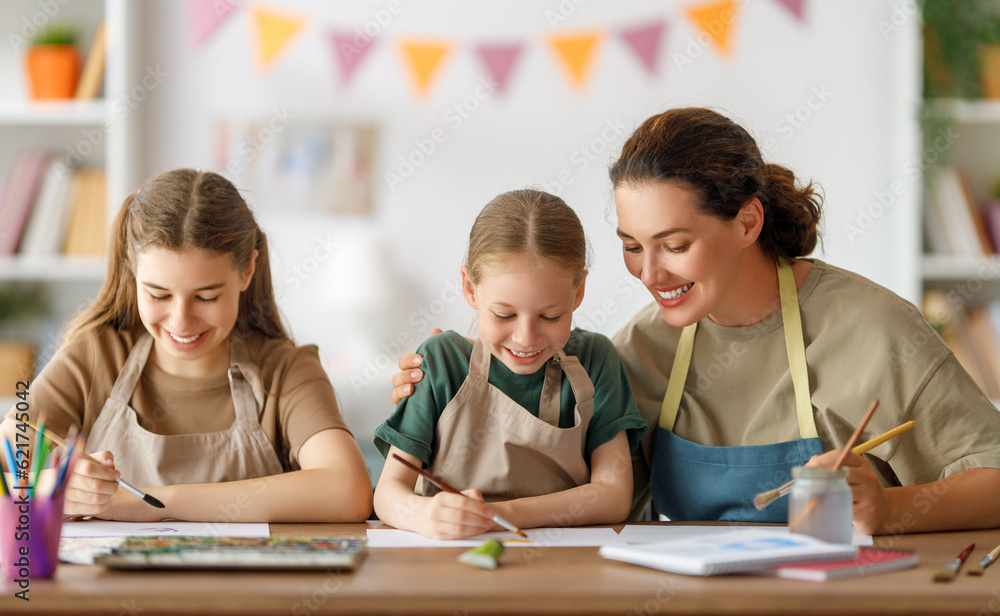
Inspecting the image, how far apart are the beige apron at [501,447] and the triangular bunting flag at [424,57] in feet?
5.40

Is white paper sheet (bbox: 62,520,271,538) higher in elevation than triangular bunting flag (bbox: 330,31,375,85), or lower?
lower

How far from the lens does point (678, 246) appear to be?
137 centimetres

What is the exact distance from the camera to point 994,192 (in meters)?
2.66

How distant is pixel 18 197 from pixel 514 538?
2086mm

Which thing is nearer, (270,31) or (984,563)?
(984,563)

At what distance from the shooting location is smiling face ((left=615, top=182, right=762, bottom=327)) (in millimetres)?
1361

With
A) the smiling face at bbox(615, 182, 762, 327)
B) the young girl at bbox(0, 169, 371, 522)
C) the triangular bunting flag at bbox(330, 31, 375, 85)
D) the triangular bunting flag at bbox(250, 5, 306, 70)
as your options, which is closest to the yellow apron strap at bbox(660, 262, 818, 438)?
the smiling face at bbox(615, 182, 762, 327)

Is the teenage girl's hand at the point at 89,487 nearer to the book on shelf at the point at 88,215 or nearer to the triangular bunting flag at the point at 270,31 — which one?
the book on shelf at the point at 88,215

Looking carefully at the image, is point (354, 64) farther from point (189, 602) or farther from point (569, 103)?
point (189, 602)

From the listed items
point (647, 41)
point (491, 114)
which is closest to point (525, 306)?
point (491, 114)

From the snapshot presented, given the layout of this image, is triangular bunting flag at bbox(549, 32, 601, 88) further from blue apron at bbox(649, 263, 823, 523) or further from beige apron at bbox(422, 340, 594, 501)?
beige apron at bbox(422, 340, 594, 501)

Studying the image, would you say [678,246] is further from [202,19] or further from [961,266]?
[202,19]

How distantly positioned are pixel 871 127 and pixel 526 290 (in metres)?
1.94

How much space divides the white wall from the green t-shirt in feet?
4.43
